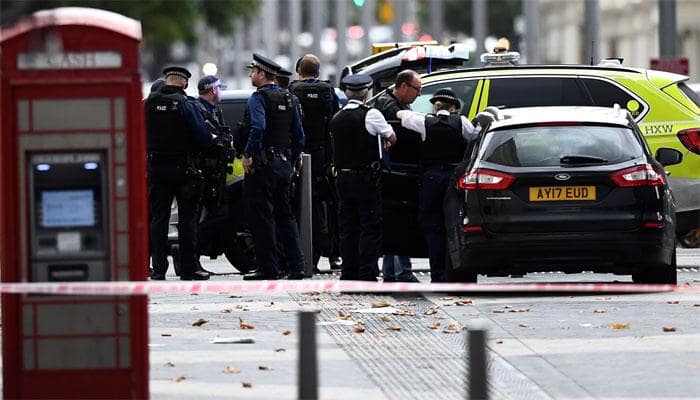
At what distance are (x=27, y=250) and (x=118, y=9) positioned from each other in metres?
68.6

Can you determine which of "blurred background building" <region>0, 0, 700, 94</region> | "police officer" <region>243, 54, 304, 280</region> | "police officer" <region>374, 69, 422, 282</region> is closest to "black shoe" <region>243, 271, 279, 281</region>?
"police officer" <region>243, 54, 304, 280</region>

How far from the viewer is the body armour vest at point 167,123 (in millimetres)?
15914

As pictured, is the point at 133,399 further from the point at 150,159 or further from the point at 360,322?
the point at 150,159

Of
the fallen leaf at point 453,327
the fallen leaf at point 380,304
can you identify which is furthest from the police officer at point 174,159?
the fallen leaf at point 453,327

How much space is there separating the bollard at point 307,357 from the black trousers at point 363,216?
7658 millimetres

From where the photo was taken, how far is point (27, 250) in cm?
857

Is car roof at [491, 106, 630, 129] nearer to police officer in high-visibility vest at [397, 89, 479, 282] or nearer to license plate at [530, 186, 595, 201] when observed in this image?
police officer in high-visibility vest at [397, 89, 479, 282]

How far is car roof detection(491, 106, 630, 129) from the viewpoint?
14.4 m

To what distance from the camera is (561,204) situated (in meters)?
14.1

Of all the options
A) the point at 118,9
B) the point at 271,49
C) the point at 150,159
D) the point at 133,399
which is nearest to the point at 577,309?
the point at 150,159

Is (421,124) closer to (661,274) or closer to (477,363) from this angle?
(661,274)

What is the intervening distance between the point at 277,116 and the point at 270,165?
1.45ft

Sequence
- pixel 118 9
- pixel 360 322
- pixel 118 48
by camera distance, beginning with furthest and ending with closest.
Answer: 1. pixel 118 9
2. pixel 360 322
3. pixel 118 48

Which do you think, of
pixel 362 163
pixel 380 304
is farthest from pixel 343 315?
pixel 362 163
